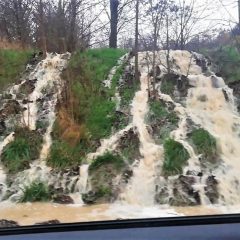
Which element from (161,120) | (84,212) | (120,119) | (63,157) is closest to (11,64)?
(120,119)

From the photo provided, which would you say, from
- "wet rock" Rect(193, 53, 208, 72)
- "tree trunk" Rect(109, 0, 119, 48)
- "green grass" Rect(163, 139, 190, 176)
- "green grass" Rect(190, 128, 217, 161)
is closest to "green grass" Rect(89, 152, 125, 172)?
"green grass" Rect(163, 139, 190, 176)

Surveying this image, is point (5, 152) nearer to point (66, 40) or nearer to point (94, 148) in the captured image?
point (94, 148)

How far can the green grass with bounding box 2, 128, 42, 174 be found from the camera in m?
9.05

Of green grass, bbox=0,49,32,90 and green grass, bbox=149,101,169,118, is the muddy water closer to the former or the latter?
green grass, bbox=149,101,169,118

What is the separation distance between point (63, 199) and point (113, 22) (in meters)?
11.8

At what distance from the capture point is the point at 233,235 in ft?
5.02

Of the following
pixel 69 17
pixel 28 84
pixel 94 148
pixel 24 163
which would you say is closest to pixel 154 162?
pixel 94 148

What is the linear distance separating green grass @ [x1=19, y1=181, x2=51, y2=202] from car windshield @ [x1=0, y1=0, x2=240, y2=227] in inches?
0.7

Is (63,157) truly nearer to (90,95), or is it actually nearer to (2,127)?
(2,127)

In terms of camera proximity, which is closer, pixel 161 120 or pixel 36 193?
pixel 36 193

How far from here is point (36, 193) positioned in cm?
802

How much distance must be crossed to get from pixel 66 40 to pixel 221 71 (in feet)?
16.3

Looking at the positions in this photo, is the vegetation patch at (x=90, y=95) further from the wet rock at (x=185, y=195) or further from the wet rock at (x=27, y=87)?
the wet rock at (x=185, y=195)

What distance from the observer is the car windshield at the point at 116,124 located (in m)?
7.83
